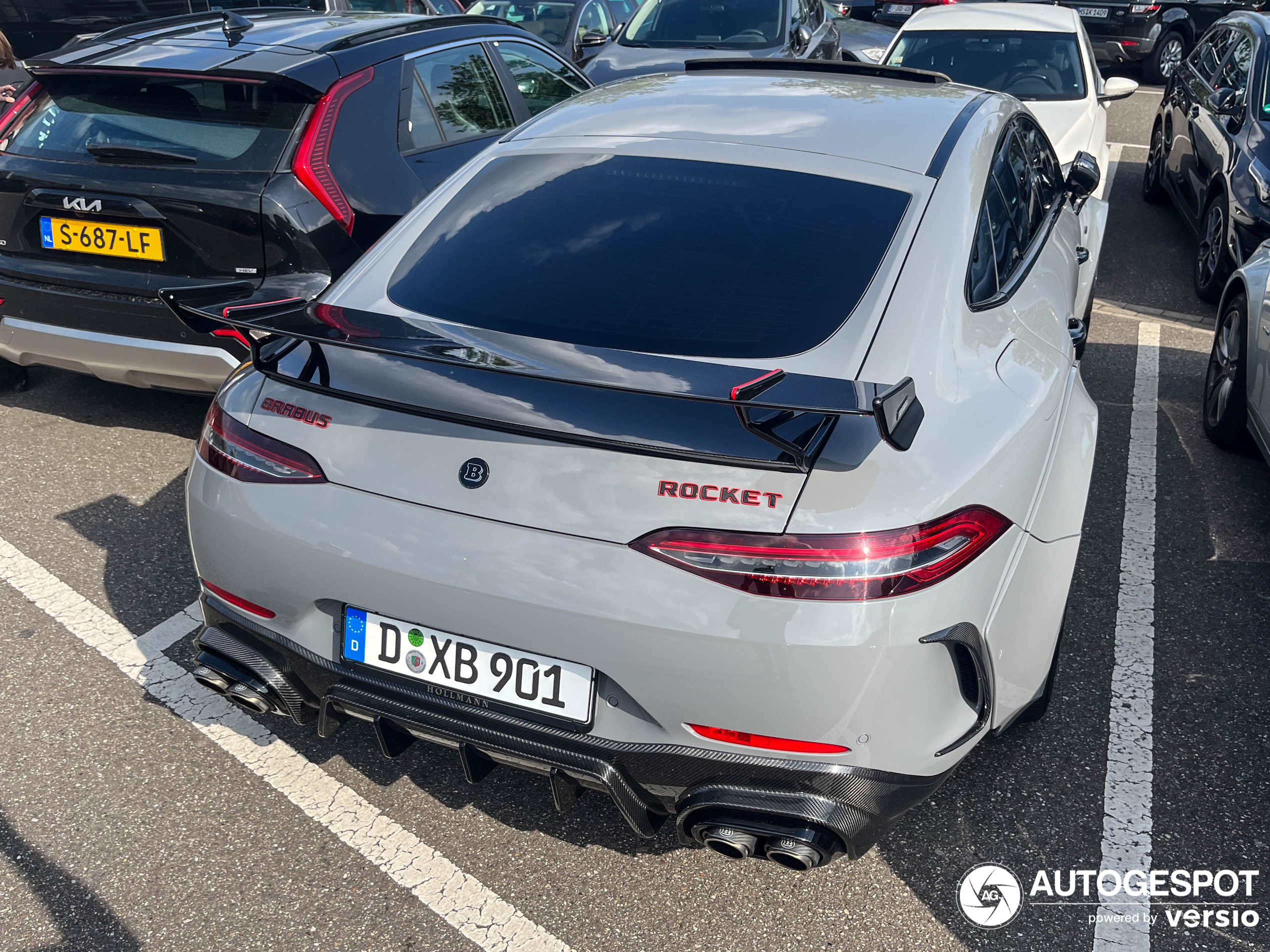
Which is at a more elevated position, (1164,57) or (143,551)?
(1164,57)

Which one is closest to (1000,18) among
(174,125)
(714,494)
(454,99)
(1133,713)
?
(454,99)

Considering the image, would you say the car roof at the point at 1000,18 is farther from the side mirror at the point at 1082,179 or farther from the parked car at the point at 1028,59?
the side mirror at the point at 1082,179

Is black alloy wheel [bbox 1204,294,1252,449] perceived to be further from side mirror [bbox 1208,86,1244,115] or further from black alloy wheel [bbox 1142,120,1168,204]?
black alloy wheel [bbox 1142,120,1168,204]

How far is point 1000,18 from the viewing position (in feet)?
26.1

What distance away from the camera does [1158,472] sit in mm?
4477

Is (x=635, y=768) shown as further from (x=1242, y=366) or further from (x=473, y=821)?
(x=1242, y=366)

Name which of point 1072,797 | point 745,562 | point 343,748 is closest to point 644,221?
point 745,562

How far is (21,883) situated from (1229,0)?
52.7ft

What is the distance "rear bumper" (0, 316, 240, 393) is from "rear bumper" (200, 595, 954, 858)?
1974 millimetres

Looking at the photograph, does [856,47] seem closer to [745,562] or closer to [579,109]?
[579,109]

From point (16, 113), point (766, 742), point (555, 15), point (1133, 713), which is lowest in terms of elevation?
point (1133, 713)

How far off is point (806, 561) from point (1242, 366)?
3367 millimetres

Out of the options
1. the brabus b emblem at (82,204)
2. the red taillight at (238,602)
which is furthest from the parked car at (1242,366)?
the brabus b emblem at (82,204)

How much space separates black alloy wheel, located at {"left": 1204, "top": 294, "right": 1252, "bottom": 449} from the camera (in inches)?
175
